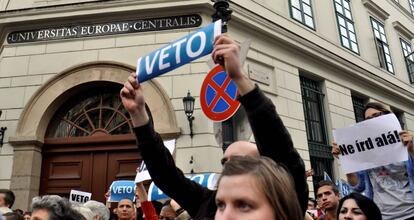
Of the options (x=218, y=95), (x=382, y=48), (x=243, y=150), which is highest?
(x=382, y=48)

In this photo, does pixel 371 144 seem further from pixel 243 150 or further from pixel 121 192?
pixel 121 192

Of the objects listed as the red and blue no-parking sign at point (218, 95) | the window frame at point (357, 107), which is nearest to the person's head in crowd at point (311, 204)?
the red and blue no-parking sign at point (218, 95)

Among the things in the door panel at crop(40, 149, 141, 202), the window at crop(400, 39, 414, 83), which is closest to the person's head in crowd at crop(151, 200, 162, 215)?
the door panel at crop(40, 149, 141, 202)

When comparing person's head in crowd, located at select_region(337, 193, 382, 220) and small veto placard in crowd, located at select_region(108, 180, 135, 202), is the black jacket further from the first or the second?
small veto placard in crowd, located at select_region(108, 180, 135, 202)

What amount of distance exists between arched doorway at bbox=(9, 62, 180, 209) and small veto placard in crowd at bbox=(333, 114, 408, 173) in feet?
15.7

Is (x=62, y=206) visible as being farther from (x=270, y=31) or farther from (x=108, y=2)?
(x=270, y=31)

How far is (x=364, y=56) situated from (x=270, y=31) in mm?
6167

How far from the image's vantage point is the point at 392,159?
3.96 m

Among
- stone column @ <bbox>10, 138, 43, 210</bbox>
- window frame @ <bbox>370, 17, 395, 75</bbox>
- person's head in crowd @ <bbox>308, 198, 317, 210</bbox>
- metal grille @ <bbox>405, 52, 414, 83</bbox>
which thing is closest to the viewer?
person's head in crowd @ <bbox>308, 198, 317, 210</bbox>

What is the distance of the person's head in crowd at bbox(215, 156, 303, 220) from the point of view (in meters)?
1.43

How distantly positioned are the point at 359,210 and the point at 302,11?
33.9ft

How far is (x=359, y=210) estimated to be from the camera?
3467mm

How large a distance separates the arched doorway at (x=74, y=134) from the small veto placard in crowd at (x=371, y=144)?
4795 mm

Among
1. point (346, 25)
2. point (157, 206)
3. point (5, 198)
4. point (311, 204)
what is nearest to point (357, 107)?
point (346, 25)
